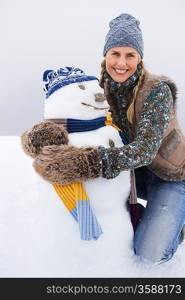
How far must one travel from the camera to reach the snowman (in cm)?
115

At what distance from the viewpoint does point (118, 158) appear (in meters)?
1.10

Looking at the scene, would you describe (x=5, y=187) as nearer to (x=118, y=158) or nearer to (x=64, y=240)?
(x=64, y=240)

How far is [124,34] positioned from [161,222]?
679 millimetres

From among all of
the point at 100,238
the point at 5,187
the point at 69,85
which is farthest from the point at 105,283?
the point at 5,187

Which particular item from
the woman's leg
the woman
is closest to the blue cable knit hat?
the woman

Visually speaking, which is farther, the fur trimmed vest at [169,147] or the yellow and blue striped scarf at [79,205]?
the fur trimmed vest at [169,147]

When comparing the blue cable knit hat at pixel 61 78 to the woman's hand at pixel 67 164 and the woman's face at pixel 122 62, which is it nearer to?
the woman's face at pixel 122 62

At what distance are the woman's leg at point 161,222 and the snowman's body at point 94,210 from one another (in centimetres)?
7

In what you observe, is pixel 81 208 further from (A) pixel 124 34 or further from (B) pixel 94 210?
(A) pixel 124 34

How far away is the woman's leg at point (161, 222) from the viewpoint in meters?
1.28

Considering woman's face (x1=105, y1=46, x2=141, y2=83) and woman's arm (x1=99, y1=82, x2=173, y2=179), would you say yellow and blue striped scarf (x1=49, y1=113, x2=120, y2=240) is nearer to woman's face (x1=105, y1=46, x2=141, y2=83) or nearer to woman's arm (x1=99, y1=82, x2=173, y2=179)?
woman's arm (x1=99, y1=82, x2=173, y2=179)

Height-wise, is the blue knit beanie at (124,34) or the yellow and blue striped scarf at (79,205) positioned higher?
the blue knit beanie at (124,34)

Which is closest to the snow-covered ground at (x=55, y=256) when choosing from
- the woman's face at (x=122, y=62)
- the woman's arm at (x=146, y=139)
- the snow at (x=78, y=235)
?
the snow at (x=78, y=235)

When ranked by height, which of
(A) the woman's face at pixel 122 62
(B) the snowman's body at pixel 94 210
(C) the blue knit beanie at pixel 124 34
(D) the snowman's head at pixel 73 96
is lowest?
(B) the snowman's body at pixel 94 210
